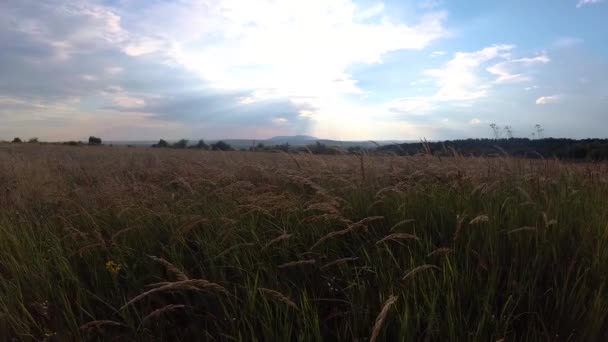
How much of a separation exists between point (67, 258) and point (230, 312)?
1507mm

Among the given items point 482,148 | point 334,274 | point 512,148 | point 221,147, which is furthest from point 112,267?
point 221,147

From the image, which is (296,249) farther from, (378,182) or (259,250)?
(378,182)

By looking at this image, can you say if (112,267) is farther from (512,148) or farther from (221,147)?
(221,147)

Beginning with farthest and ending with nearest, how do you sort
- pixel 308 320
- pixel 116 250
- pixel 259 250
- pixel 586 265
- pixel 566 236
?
pixel 116 250, pixel 259 250, pixel 566 236, pixel 586 265, pixel 308 320

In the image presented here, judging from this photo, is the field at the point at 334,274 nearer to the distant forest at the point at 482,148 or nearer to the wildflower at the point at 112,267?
the wildflower at the point at 112,267

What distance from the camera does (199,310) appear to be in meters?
2.18

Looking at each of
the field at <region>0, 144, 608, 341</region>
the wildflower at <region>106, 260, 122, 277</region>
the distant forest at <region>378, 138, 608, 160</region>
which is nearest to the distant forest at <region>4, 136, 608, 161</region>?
the distant forest at <region>378, 138, 608, 160</region>

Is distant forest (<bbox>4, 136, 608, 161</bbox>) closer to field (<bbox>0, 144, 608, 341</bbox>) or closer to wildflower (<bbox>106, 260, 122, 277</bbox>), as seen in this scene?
field (<bbox>0, 144, 608, 341</bbox>)

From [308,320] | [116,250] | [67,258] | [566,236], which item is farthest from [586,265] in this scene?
[67,258]

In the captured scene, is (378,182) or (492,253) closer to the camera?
(492,253)

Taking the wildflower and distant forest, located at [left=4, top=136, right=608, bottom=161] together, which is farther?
distant forest, located at [left=4, top=136, right=608, bottom=161]

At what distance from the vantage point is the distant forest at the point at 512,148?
5.08 m

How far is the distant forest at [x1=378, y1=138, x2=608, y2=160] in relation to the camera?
5.08 meters

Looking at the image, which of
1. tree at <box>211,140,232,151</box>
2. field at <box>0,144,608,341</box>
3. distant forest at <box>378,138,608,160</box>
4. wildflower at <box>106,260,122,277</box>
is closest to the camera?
field at <box>0,144,608,341</box>
